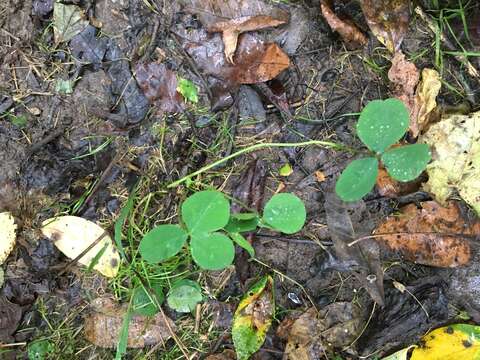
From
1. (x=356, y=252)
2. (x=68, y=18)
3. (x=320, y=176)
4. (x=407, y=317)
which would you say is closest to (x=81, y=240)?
(x=68, y=18)

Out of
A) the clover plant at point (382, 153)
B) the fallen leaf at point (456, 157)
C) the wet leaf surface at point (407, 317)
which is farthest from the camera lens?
the wet leaf surface at point (407, 317)

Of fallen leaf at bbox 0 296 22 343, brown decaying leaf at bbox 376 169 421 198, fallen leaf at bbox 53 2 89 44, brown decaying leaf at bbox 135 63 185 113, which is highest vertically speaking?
fallen leaf at bbox 53 2 89 44

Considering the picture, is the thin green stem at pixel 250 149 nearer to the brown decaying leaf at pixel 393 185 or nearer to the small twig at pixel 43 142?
the brown decaying leaf at pixel 393 185

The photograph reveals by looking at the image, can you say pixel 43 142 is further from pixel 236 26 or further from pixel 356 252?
pixel 356 252

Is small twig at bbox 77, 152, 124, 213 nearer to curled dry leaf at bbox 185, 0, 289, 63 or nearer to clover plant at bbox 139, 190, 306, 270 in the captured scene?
clover plant at bbox 139, 190, 306, 270

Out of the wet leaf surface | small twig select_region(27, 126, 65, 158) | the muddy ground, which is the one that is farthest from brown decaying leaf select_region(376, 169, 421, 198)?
small twig select_region(27, 126, 65, 158)

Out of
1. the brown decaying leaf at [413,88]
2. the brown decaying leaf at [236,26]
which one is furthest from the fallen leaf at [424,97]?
the brown decaying leaf at [236,26]

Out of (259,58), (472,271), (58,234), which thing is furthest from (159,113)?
(472,271)

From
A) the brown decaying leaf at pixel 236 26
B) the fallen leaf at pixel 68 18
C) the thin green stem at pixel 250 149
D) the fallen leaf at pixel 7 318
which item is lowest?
the fallen leaf at pixel 7 318
